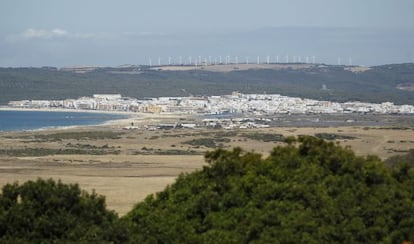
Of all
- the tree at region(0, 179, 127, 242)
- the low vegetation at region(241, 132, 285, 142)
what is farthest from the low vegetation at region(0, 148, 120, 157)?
the tree at region(0, 179, 127, 242)

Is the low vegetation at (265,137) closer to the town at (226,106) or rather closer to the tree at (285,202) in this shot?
the town at (226,106)

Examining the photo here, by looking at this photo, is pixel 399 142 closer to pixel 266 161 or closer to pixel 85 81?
pixel 266 161

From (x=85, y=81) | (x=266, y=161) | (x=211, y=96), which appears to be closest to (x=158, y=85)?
(x=85, y=81)

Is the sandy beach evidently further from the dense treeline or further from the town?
the town

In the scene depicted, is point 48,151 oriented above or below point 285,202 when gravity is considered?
below

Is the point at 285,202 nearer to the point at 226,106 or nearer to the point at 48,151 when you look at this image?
the point at 48,151

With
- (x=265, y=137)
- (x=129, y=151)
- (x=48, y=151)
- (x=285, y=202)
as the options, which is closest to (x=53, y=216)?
(x=285, y=202)

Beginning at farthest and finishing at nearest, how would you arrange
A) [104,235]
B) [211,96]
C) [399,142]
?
1. [211,96]
2. [399,142]
3. [104,235]

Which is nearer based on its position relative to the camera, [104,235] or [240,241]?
[104,235]
